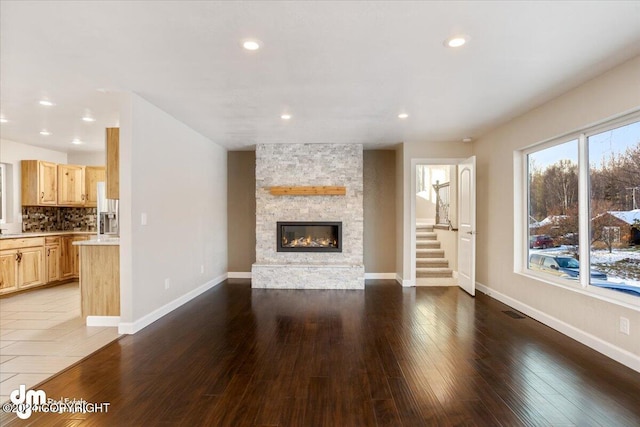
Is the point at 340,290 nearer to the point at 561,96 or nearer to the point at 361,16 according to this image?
the point at 561,96

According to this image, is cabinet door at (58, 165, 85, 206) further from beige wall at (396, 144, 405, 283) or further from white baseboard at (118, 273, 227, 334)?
beige wall at (396, 144, 405, 283)

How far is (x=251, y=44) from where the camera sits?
A: 2559 millimetres

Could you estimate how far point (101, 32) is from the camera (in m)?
2.41

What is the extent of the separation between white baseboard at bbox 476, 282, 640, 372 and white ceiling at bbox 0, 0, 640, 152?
248cm

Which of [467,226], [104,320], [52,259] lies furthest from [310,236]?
[52,259]

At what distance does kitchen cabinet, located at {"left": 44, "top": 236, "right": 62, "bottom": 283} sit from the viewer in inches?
231

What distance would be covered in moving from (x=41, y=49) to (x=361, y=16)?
2522mm

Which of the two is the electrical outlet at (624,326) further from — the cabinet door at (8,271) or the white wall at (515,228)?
the cabinet door at (8,271)

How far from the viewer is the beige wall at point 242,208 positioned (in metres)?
6.85

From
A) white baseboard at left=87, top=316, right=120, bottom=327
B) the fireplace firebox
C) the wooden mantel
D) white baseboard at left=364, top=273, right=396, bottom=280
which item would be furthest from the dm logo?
white baseboard at left=364, top=273, right=396, bottom=280

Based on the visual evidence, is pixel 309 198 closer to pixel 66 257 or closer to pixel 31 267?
pixel 66 257

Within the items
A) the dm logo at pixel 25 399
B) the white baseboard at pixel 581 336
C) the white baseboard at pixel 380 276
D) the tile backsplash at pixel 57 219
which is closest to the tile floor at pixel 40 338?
the dm logo at pixel 25 399

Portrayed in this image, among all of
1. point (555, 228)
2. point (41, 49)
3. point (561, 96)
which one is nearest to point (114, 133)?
point (41, 49)

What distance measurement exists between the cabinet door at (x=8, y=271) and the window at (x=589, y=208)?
7.69 meters
